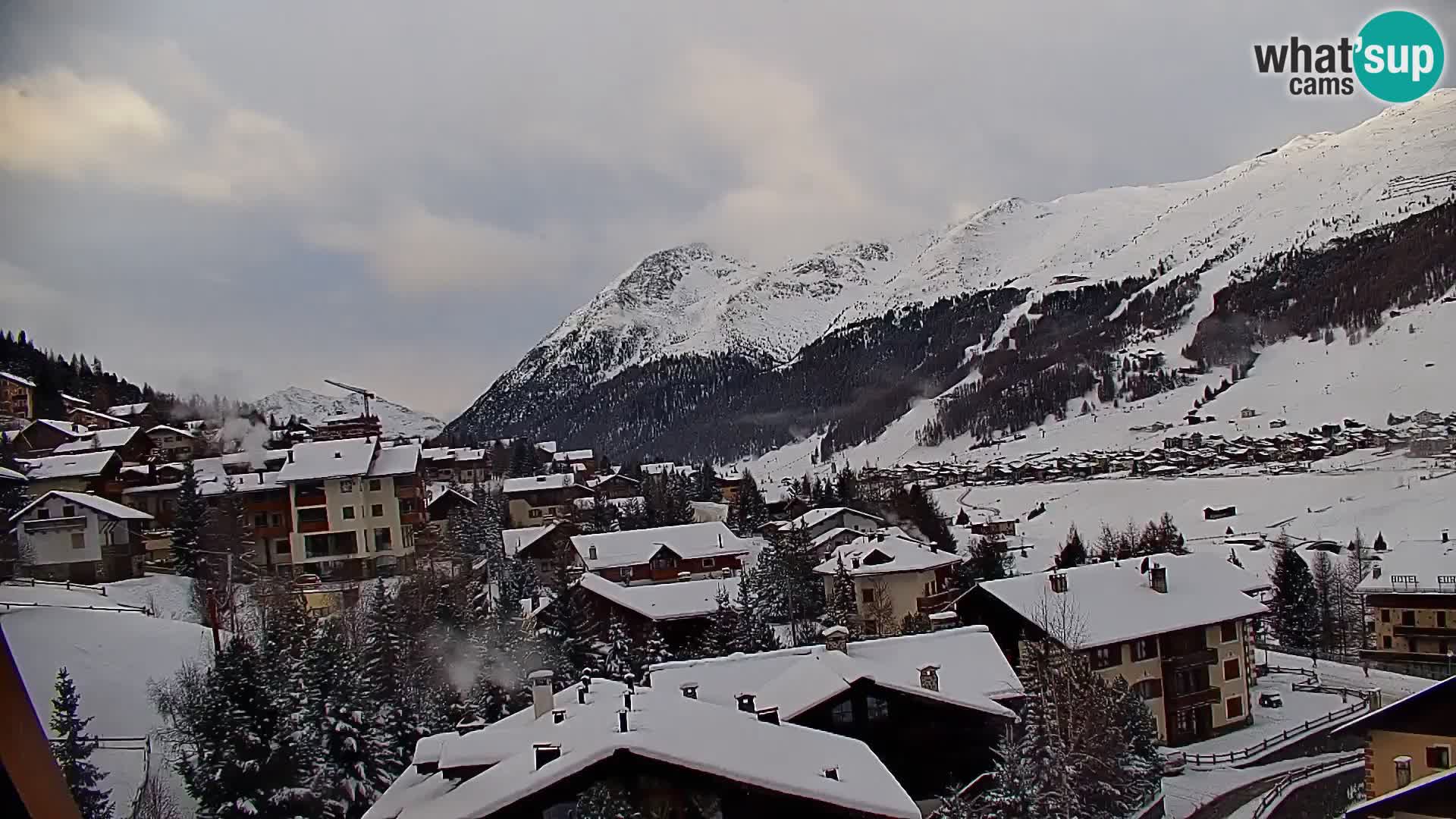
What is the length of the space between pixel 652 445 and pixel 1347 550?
32.0 metres

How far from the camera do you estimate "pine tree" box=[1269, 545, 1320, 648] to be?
812 centimetres

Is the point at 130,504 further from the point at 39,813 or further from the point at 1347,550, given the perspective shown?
the point at 1347,550

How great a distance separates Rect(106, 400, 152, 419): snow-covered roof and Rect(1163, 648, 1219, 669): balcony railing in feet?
22.9

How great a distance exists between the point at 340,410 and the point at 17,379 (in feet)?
21.9

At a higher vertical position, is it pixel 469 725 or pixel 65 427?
pixel 65 427

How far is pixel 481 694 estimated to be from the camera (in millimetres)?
5809

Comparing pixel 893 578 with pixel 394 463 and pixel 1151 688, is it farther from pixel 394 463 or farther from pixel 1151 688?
pixel 394 463

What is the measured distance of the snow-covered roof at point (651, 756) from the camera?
3105 millimetres

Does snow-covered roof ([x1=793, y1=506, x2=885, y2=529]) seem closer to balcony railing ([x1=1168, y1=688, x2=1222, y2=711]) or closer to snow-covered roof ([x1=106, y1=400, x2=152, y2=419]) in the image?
balcony railing ([x1=1168, y1=688, x2=1222, y2=711])

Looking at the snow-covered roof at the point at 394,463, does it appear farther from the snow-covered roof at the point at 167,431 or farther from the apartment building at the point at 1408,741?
the apartment building at the point at 1408,741

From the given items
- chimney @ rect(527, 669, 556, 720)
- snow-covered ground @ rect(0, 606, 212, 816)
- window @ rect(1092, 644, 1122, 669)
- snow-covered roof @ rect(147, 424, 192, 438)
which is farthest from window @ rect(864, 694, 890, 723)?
snow-covered roof @ rect(147, 424, 192, 438)

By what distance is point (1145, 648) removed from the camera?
272 inches

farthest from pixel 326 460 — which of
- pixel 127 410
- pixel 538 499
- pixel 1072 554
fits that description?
pixel 1072 554

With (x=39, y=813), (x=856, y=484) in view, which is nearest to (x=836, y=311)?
(x=856, y=484)
